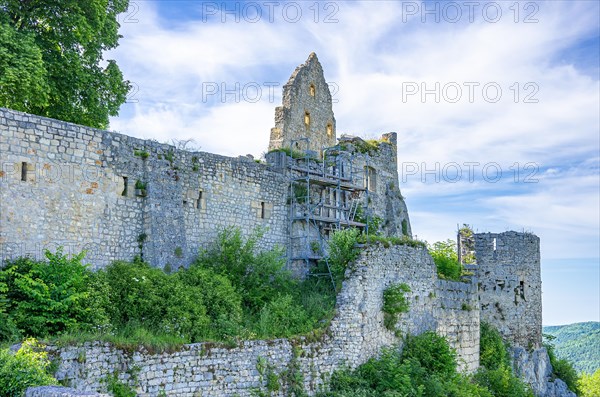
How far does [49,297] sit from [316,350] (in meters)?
6.43

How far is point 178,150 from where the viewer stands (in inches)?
768

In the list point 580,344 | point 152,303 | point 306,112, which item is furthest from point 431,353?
point 580,344

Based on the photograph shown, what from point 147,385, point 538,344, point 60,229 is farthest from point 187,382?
point 538,344

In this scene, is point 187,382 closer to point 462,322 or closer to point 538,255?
point 462,322

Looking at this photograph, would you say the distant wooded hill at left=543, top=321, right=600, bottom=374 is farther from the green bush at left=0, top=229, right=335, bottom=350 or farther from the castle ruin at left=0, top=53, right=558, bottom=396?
the green bush at left=0, top=229, right=335, bottom=350

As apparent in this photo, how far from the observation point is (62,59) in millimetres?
20984

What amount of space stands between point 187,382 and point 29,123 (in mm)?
6861

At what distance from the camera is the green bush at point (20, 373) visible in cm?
1064

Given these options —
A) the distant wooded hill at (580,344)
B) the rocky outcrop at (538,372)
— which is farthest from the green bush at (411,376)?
the distant wooded hill at (580,344)

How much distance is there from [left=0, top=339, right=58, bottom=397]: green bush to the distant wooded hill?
61.6m

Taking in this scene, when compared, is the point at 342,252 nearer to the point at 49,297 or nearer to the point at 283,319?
the point at 283,319

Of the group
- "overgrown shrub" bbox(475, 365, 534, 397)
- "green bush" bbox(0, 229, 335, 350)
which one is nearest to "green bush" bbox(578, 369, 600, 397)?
"overgrown shrub" bbox(475, 365, 534, 397)

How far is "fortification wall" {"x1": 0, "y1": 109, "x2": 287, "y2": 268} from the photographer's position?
15719 mm

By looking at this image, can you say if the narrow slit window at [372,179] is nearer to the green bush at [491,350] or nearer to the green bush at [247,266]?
the green bush at [491,350]
